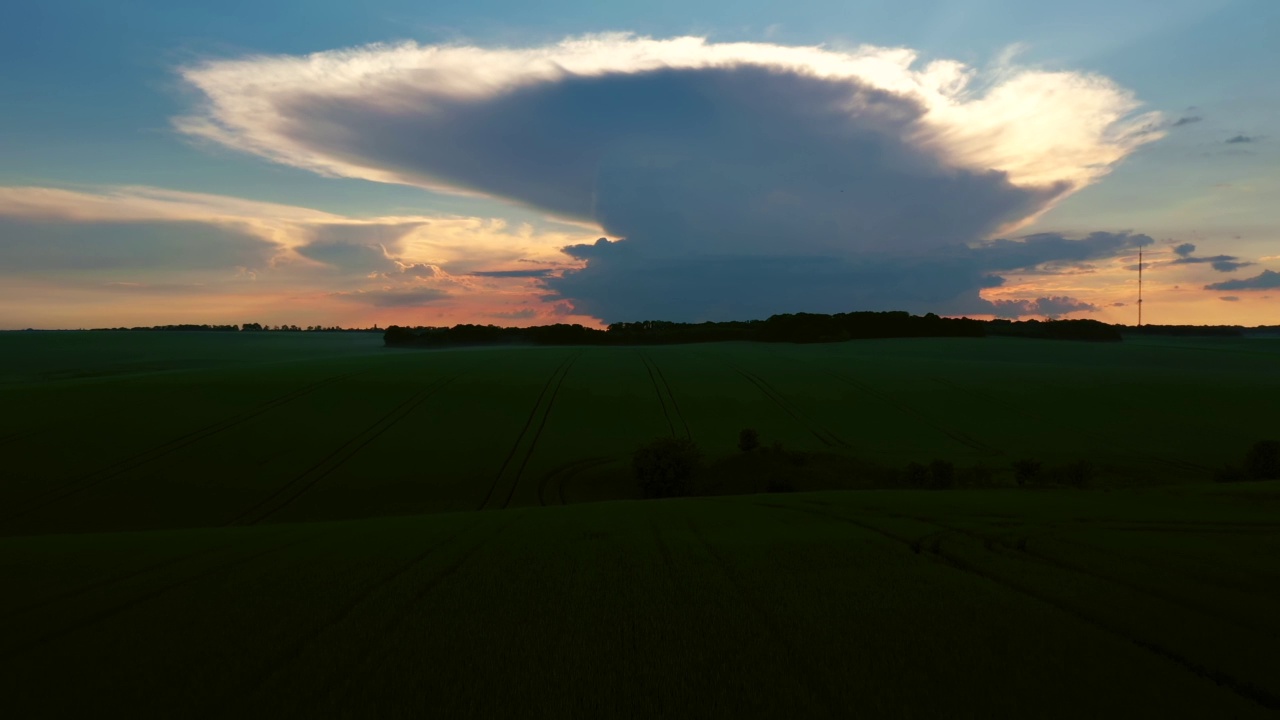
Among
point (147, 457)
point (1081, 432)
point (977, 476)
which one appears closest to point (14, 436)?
point (147, 457)

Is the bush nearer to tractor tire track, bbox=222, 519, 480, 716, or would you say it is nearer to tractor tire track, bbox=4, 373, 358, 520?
tractor tire track, bbox=222, 519, 480, 716

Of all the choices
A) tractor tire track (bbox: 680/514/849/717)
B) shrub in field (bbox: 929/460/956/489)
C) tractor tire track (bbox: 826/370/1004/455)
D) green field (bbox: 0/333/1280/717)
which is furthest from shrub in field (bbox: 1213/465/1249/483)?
tractor tire track (bbox: 680/514/849/717)

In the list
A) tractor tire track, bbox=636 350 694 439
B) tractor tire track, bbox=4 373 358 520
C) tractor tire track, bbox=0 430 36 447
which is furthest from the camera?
tractor tire track, bbox=636 350 694 439

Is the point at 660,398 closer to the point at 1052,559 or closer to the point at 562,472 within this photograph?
the point at 562,472

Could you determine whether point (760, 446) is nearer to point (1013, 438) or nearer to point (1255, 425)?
point (1013, 438)

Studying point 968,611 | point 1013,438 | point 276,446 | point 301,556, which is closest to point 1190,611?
point 968,611

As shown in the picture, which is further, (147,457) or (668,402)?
(668,402)
